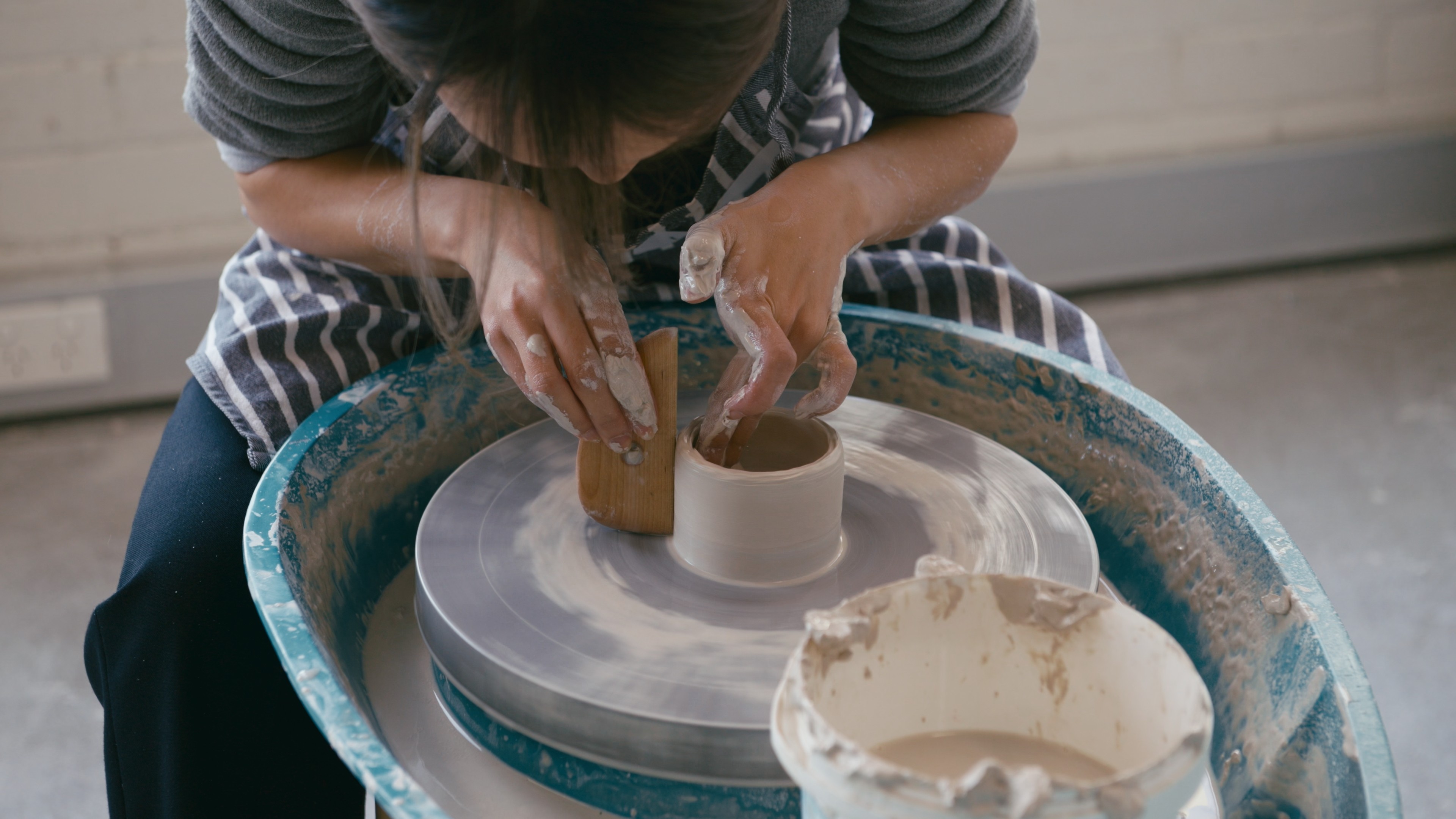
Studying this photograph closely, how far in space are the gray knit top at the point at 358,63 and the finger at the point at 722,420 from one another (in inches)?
15.6

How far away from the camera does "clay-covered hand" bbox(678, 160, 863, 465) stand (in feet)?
3.33

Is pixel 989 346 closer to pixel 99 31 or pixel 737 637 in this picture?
pixel 737 637

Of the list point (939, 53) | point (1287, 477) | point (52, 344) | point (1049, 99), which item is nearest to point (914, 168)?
point (939, 53)

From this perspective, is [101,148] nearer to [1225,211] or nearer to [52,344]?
[52,344]

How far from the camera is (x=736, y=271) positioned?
41.2 inches

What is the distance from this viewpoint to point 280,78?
1148 millimetres

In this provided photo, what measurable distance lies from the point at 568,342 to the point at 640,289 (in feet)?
1.22

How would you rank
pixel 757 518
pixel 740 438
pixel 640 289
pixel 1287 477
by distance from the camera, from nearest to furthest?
1. pixel 757 518
2. pixel 740 438
3. pixel 640 289
4. pixel 1287 477

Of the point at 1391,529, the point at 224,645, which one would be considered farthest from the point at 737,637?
the point at 1391,529

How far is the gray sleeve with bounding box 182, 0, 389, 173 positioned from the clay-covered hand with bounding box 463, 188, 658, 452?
245 millimetres

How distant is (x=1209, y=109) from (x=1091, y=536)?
253cm

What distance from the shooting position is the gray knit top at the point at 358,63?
3.64ft

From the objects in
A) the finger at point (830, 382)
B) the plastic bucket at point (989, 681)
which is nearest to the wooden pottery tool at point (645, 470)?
the finger at point (830, 382)

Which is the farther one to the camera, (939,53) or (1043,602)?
(939,53)
